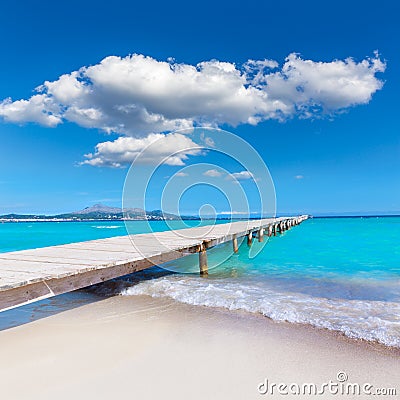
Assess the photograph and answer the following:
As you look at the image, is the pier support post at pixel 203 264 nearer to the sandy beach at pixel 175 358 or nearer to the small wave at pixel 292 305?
the small wave at pixel 292 305

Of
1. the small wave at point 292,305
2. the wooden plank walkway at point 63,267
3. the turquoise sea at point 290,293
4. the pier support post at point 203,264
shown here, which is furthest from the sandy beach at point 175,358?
the pier support post at point 203,264

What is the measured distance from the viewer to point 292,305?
5480mm

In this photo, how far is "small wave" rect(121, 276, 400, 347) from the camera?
14.1ft

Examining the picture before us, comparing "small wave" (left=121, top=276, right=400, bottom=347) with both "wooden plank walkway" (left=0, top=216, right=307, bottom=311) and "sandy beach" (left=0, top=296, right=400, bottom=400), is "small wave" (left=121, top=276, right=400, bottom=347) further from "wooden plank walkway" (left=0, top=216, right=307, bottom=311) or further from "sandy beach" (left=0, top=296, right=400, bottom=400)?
"wooden plank walkway" (left=0, top=216, right=307, bottom=311)

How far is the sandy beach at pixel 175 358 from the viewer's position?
2.84m

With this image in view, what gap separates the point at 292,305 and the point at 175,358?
9.35ft

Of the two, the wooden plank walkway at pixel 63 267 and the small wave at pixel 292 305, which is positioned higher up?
the wooden plank walkway at pixel 63 267

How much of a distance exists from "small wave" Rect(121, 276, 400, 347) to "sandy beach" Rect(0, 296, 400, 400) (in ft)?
1.13

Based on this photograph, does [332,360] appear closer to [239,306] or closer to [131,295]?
[239,306]

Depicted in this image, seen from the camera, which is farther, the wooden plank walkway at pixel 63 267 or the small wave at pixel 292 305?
the small wave at pixel 292 305

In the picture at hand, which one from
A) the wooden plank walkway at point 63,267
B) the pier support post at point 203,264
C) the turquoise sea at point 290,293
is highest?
the wooden plank walkway at point 63,267

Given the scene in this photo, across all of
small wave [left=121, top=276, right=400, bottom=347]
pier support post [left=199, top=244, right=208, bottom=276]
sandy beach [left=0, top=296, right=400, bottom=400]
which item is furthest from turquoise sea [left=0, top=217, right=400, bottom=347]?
sandy beach [left=0, top=296, right=400, bottom=400]

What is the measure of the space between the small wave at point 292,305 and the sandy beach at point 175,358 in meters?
0.35

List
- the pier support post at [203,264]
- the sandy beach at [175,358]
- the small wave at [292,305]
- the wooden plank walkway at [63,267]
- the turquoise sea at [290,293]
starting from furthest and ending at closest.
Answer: the pier support post at [203,264], the turquoise sea at [290,293], the small wave at [292,305], the wooden plank walkway at [63,267], the sandy beach at [175,358]
